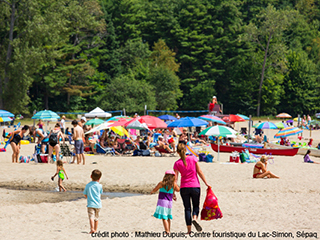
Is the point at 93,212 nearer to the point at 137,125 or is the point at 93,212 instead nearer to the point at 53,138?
the point at 53,138

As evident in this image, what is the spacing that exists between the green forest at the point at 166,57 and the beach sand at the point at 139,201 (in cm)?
2802

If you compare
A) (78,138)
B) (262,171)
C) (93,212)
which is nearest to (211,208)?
(93,212)

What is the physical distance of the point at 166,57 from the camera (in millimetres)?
52719

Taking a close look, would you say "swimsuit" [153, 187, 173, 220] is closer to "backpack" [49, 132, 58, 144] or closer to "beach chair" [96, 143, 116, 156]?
"backpack" [49, 132, 58, 144]

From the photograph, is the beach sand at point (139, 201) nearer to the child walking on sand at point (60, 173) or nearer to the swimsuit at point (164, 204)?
the child walking on sand at point (60, 173)

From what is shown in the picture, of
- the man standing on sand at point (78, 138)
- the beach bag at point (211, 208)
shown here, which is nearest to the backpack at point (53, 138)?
the man standing on sand at point (78, 138)

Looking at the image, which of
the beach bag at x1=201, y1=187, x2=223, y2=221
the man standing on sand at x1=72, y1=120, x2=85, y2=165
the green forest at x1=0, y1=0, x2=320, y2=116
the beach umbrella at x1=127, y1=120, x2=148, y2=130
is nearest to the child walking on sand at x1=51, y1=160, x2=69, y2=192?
the man standing on sand at x1=72, y1=120, x2=85, y2=165

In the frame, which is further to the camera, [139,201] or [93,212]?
[139,201]

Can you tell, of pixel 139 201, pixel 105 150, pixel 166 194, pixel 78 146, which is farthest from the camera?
pixel 105 150

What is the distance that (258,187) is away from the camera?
11.4 meters

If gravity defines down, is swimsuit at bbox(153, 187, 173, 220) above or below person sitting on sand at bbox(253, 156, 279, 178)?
above

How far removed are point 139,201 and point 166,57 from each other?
44.0 metres

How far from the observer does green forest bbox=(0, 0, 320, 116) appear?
44.2 meters

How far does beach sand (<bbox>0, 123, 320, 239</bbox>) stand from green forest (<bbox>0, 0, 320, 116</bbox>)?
28.0 metres
